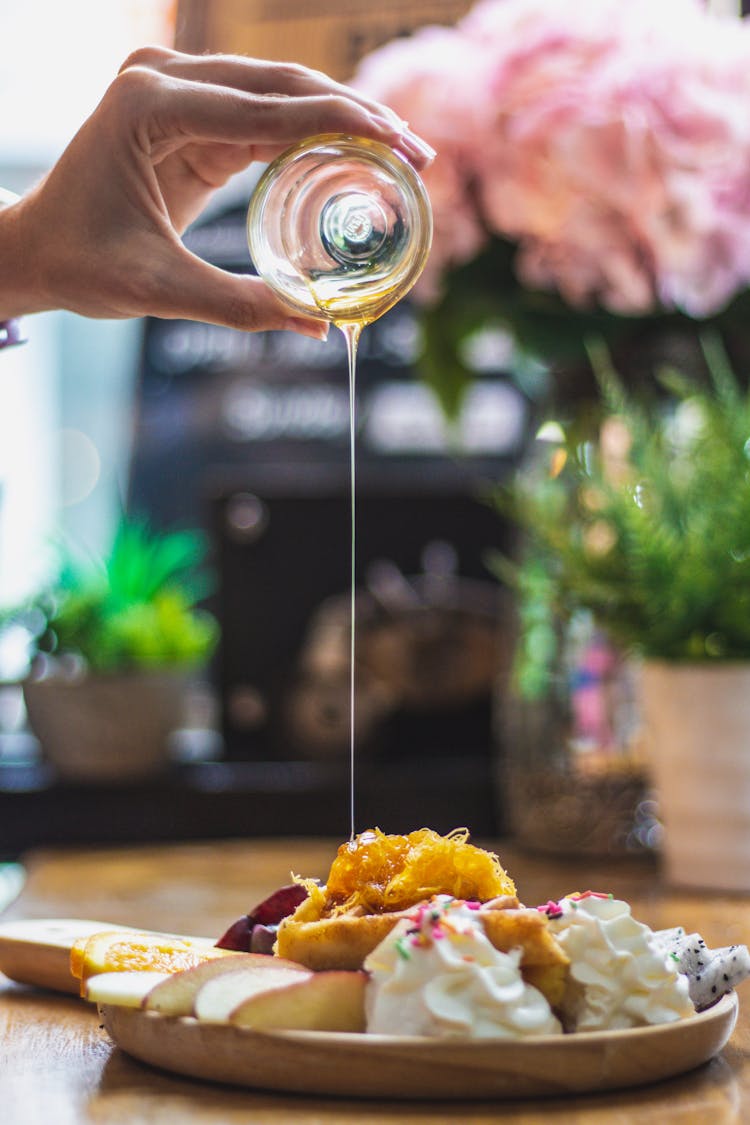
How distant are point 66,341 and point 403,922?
3733 millimetres

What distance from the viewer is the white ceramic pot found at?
1.37 m

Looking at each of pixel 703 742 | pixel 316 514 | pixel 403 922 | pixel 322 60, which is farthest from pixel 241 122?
pixel 316 514

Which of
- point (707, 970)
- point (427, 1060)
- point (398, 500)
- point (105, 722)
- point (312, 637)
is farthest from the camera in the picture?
point (398, 500)

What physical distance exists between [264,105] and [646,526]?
607 millimetres

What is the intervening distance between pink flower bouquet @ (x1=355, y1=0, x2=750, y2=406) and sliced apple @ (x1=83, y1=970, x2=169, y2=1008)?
2.80 feet

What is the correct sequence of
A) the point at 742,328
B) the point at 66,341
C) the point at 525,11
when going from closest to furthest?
the point at 525,11, the point at 742,328, the point at 66,341

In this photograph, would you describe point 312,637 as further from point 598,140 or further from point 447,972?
point 447,972

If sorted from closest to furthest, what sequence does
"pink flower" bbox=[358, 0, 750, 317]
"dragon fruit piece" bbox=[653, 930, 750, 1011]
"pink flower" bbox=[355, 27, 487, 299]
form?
"dragon fruit piece" bbox=[653, 930, 750, 1011], "pink flower" bbox=[358, 0, 750, 317], "pink flower" bbox=[355, 27, 487, 299]

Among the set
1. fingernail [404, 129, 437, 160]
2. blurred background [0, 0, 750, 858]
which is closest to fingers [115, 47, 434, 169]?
fingernail [404, 129, 437, 160]

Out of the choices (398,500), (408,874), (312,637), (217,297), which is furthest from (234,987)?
(398,500)

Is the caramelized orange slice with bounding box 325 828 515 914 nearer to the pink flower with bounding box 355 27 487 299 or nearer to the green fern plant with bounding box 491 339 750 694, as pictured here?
the green fern plant with bounding box 491 339 750 694

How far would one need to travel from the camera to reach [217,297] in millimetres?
958

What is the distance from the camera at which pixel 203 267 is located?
3.14ft

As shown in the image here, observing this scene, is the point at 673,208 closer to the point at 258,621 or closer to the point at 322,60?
the point at 322,60
